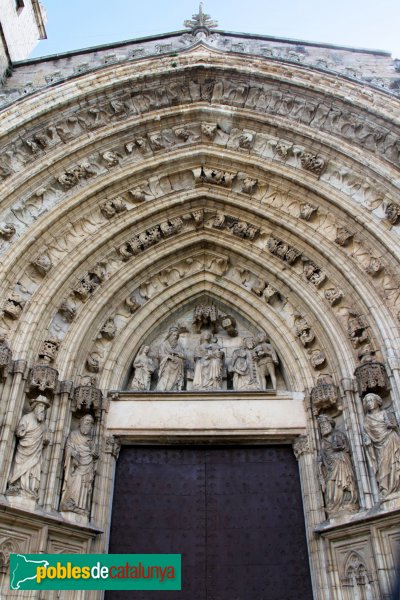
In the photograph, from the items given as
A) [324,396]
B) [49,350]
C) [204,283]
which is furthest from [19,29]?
[324,396]

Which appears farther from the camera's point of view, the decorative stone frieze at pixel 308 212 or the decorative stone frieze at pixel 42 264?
the decorative stone frieze at pixel 308 212

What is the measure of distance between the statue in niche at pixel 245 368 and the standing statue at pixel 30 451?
246cm

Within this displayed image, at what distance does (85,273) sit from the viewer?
7582 mm

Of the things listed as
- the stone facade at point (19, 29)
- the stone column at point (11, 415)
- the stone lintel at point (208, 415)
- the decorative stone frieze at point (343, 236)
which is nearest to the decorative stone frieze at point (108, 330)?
the stone lintel at point (208, 415)

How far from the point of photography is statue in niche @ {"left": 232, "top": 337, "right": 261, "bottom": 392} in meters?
7.35

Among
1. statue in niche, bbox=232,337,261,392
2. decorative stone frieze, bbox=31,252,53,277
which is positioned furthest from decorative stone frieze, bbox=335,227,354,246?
decorative stone frieze, bbox=31,252,53,277

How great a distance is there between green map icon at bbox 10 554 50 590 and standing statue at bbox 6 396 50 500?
0.60 meters

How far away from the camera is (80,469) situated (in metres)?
6.35

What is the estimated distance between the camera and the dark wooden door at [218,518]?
6.14m

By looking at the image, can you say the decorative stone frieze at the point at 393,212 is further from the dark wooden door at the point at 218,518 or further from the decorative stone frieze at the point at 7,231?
the decorative stone frieze at the point at 7,231

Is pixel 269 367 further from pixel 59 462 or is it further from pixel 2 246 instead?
pixel 2 246

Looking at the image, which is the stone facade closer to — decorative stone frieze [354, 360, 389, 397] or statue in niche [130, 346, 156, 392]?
statue in niche [130, 346, 156, 392]

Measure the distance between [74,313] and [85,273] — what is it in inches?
24.1

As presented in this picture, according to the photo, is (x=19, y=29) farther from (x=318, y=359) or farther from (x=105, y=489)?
(x=105, y=489)
